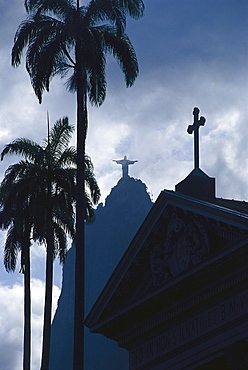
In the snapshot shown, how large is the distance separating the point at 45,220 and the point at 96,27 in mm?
10760

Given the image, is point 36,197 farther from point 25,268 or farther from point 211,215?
point 211,215

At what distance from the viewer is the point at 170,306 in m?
29.0

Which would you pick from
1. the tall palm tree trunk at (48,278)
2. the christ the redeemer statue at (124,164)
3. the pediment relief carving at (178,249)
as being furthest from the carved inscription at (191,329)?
the christ the redeemer statue at (124,164)

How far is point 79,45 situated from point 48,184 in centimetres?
869

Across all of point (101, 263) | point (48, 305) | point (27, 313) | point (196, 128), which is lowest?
point (48, 305)

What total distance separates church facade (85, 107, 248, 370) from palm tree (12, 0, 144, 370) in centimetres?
603

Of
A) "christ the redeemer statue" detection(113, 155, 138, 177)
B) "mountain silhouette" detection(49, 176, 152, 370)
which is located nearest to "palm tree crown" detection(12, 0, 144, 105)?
"mountain silhouette" detection(49, 176, 152, 370)

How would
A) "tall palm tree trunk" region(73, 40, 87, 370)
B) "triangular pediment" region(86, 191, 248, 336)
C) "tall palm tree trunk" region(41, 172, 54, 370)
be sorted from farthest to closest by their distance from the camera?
"tall palm tree trunk" region(41, 172, 54, 370) < "tall palm tree trunk" region(73, 40, 87, 370) < "triangular pediment" region(86, 191, 248, 336)

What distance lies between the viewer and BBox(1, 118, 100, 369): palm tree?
1645 inches

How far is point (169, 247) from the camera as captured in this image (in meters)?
28.8

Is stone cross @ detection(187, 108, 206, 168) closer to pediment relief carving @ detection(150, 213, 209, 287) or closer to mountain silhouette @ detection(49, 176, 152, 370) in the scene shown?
pediment relief carving @ detection(150, 213, 209, 287)

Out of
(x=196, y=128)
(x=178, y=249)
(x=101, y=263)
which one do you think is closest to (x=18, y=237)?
(x=196, y=128)

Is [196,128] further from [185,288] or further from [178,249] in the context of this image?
[185,288]

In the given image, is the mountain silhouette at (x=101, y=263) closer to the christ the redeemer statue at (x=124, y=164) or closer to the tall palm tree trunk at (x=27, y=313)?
the christ the redeemer statue at (x=124, y=164)
